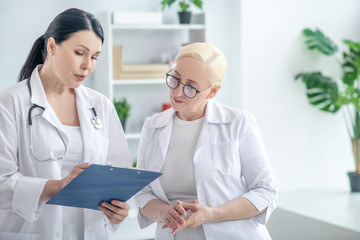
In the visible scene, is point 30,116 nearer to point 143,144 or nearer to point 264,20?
point 143,144

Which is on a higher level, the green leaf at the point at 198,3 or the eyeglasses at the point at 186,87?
the green leaf at the point at 198,3

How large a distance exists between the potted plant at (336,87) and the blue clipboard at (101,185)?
11.7 ft

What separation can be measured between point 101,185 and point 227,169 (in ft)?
1.74


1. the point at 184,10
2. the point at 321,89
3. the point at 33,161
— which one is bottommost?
the point at 321,89

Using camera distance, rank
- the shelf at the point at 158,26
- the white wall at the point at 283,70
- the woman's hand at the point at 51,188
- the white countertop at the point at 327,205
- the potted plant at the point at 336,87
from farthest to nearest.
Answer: the potted plant at the point at 336,87 → the white wall at the point at 283,70 → the shelf at the point at 158,26 → the white countertop at the point at 327,205 → the woman's hand at the point at 51,188

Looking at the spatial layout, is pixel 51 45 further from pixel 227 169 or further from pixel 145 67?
pixel 145 67

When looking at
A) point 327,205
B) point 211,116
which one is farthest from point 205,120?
point 327,205

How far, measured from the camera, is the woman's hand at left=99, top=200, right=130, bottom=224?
1.89 metres

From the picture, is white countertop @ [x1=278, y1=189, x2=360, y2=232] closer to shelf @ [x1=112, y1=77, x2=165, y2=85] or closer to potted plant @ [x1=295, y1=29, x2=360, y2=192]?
potted plant @ [x1=295, y1=29, x2=360, y2=192]

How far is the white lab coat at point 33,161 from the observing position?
70.8 inches

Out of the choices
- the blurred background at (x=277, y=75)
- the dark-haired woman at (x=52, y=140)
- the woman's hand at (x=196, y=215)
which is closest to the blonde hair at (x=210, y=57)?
the dark-haired woman at (x=52, y=140)

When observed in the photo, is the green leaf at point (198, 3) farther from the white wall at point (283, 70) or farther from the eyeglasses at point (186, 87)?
the eyeglasses at point (186, 87)

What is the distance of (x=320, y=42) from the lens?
5.09 metres

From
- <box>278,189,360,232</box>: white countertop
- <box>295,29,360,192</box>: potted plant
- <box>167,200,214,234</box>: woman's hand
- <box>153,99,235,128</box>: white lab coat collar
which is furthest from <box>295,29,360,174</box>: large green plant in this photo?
<box>167,200,214,234</box>: woman's hand
